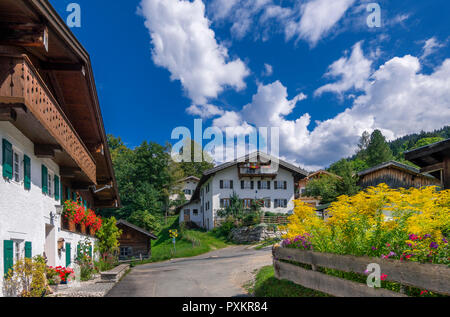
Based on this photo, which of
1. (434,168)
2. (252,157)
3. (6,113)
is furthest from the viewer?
(252,157)

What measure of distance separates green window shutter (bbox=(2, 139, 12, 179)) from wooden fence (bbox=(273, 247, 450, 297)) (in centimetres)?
732

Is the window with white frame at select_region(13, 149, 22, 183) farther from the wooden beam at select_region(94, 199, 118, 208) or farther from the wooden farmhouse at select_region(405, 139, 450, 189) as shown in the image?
the wooden beam at select_region(94, 199, 118, 208)

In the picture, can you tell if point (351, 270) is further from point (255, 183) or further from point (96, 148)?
point (255, 183)

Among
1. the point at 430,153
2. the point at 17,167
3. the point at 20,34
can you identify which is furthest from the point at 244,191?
the point at 20,34

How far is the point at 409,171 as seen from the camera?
31.3m

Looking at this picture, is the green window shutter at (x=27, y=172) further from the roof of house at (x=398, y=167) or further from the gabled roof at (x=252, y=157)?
the gabled roof at (x=252, y=157)

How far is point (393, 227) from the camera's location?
646 centimetres

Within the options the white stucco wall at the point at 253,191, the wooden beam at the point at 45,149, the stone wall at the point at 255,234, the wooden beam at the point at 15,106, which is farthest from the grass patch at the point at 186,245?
Result: the wooden beam at the point at 15,106

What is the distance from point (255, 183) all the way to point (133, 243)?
62.8ft

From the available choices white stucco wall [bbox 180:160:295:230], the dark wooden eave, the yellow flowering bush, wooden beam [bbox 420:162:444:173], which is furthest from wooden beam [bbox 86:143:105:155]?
white stucco wall [bbox 180:160:295:230]

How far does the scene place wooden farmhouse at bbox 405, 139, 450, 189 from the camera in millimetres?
8367

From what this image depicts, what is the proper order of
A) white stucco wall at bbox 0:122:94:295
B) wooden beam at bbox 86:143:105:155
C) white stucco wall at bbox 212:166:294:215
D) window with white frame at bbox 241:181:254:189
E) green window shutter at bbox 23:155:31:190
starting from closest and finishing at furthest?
white stucco wall at bbox 0:122:94:295
green window shutter at bbox 23:155:31:190
wooden beam at bbox 86:143:105:155
white stucco wall at bbox 212:166:294:215
window with white frame at bbox 241:181:254:189

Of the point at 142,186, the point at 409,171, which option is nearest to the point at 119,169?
the point at 142,186
